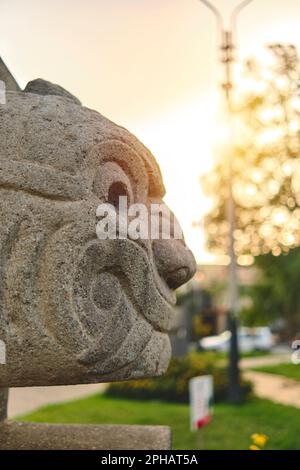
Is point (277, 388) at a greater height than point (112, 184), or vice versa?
point (277, 388)

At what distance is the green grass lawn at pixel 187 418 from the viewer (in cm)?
767

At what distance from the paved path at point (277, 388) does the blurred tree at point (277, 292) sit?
328cm

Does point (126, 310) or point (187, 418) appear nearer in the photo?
point (126, 310)

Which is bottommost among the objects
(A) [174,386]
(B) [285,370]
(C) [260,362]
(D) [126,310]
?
(D) [126,310]

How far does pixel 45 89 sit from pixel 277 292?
1893cm

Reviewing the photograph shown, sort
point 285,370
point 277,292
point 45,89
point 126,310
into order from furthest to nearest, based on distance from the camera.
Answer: point 277,292
point 285,370
point 45,89
point 126,310

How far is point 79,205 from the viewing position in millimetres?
2893

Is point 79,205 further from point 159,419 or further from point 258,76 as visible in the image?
point 258,76

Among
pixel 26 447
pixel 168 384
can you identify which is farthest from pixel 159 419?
pixel 26 447

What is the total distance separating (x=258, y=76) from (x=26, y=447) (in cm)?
1174

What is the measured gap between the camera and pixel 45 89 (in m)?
3.40

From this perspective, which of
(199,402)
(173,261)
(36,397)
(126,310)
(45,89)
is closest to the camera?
(126,310)

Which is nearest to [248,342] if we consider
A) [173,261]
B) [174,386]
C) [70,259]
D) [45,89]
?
[174,386]

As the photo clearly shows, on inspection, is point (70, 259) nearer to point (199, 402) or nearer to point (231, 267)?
point (199, 402)
